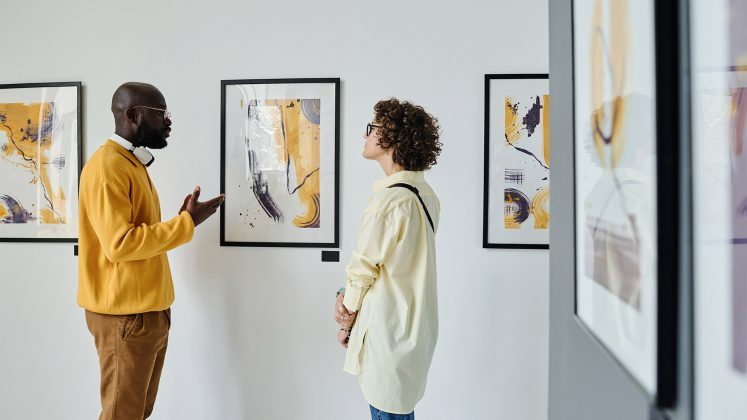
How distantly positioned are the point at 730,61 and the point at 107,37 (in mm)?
2686

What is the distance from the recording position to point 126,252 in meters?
1.56

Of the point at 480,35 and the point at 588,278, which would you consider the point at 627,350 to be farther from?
the point at 480,35

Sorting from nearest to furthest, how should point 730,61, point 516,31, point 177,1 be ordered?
point 730,61 → point 516,31 → point 177,1

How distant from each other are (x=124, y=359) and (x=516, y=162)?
1.88 metres

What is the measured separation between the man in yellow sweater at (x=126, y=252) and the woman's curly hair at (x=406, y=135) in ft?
2.81

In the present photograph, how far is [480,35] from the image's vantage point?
2.06 meters

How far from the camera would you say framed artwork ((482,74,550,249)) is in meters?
2.04

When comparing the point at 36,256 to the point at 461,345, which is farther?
the point at 36,256

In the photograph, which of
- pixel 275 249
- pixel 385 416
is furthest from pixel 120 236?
pixel 385 416

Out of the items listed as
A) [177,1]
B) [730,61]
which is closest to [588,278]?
[730,61]

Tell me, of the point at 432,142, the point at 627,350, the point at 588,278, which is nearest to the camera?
the point at 627,350

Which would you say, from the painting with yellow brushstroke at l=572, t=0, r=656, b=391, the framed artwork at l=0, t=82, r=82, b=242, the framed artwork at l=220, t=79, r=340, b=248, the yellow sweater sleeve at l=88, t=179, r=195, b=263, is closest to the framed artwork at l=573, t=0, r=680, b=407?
the painting with yellow brushstroke at l=572, t=0, r=656, b=391

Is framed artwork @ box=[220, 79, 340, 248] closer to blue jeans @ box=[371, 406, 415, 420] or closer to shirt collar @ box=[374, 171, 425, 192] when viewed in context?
shirt collar @ box=[374, 171, 425, 192]

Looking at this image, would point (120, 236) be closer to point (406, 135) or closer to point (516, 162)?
point (406, 135)
